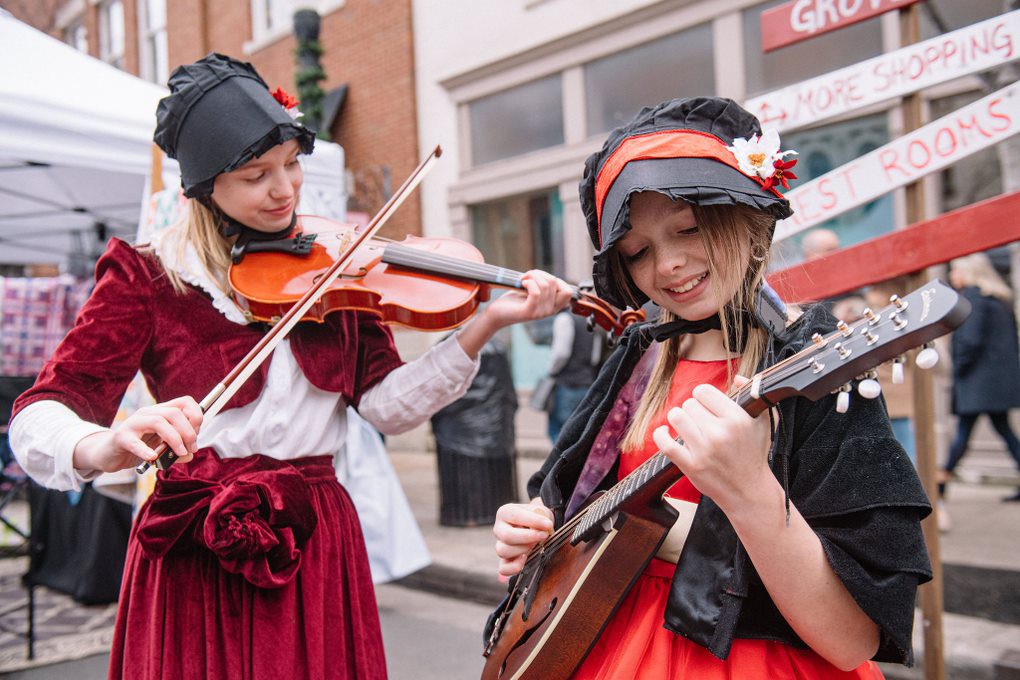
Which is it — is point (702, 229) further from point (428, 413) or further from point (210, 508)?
point (210, 508)

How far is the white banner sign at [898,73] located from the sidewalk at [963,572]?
2.17 meters

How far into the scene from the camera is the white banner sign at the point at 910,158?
2.06m

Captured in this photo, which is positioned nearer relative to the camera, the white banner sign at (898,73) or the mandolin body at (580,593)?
the mandolin body at (580,593)

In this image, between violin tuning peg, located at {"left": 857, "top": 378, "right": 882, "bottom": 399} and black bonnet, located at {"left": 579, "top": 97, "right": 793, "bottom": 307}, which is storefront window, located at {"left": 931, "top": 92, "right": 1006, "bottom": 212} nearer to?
black bonnet, located at {"left": 579, "top": 97, "right": 793, "bottom": 307}

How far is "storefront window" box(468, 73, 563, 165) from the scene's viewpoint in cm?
865

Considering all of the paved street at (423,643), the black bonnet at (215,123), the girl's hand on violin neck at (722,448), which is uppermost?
the black bonnet at (215,123)

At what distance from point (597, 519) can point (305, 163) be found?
13.7 ft

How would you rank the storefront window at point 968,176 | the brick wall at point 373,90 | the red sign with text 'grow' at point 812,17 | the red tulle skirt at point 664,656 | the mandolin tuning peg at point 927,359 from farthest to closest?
the brick wall at point 373,90 < the storefront window at point 968,176 < the red sign with text 'grow' at point 812,17 < the red tulle skirt at point 664,656 < the mandolin tuning peg at point 927,359

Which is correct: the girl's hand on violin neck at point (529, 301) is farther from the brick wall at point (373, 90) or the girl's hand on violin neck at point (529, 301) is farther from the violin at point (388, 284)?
the brick wall at point (373, 90)

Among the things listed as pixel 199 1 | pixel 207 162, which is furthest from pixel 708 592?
pixel 199 1

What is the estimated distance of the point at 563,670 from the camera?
1.23 m

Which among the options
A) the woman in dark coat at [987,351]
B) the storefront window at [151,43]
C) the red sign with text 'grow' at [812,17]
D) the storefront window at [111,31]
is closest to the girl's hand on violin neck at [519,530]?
the red sign with text 'grow' at [812,17]

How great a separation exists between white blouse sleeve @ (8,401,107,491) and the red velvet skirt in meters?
0.18

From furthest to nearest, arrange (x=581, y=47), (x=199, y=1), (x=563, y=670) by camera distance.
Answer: (x=199, y=1), (x=581, y=47), (x=563, y=670)
